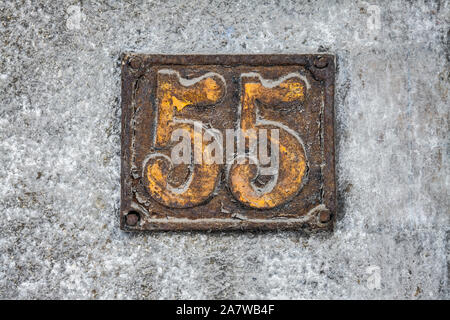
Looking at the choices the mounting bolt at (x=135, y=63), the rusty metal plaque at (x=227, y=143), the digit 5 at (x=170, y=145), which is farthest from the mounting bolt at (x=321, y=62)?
the mounting bolt at (x=135, y=63)

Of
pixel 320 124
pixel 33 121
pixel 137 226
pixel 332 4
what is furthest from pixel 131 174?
pixel 332 4

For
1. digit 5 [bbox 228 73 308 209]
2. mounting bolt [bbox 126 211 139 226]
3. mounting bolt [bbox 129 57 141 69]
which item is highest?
mounting bolt [bbox 129 57 141 69]

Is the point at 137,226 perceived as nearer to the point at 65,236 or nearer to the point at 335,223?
the point at 65,236

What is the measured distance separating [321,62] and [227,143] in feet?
0.79

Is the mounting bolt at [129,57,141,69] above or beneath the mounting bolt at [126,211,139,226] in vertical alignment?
above

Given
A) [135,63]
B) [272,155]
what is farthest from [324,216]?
[135,63]

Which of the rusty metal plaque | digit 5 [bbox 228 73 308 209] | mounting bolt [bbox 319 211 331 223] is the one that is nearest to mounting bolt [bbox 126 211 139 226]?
the rusty metal plaque

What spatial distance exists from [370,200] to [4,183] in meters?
0.72

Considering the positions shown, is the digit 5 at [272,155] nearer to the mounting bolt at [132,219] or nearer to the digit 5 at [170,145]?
the digit 5 at [170,145]

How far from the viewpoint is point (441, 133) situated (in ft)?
2.87

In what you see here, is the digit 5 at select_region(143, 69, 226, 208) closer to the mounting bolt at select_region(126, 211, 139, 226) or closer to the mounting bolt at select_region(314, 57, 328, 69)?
the mounting bolt at select_region(126, 211, 139, 226)

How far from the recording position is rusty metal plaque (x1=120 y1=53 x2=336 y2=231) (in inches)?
33.6

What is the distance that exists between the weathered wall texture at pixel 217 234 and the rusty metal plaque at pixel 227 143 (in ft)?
0.10

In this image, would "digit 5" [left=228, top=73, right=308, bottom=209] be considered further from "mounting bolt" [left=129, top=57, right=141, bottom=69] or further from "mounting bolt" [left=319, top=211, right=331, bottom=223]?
"mounting bolt" [left=129, top=57, right=141, bottom=69]
